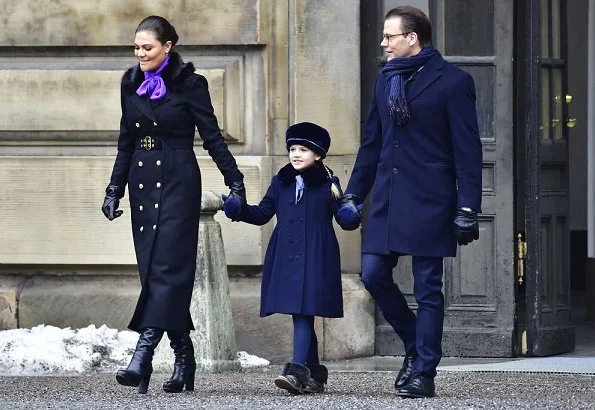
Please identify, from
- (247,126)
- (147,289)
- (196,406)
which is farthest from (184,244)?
(247,126)

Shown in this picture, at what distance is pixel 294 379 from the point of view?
8.45 metres

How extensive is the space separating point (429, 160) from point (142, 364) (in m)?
1.63

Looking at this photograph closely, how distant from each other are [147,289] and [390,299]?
3.79ft

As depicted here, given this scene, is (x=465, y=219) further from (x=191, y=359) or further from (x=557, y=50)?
(x=557, y=50)

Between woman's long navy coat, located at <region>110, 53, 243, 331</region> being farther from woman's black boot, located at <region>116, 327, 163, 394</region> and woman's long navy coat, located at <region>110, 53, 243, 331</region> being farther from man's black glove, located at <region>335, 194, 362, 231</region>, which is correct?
man's black glove, located at <region>335, 194, 362, 231</region>

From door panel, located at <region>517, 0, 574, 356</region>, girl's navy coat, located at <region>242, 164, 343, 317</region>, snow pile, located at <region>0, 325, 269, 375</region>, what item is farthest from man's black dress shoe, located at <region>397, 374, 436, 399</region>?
door panel, located at <region>517, 0, 574, 356</region>

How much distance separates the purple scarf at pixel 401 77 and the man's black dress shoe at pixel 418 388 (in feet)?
3.84

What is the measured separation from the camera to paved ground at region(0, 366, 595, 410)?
795 cm

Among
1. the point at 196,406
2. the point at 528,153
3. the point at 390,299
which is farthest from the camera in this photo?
the point at 528,153

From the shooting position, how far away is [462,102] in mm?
8242

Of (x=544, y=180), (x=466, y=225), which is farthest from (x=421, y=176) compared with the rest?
(x=544, y=180)

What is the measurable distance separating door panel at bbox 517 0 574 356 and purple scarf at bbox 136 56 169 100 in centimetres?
302

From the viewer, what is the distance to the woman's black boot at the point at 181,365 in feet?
28.2

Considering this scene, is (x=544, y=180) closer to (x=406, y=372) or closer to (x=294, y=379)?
(x=406, y=372)
